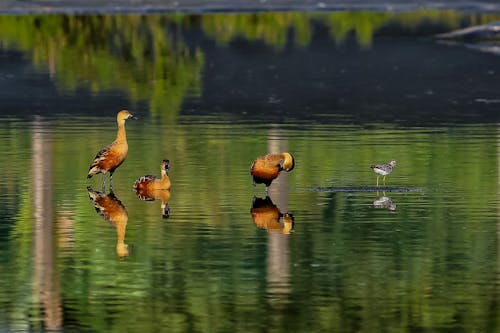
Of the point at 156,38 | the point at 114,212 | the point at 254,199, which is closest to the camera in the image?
the point at 114,212

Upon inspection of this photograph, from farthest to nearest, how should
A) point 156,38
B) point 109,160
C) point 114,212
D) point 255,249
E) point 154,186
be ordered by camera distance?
1. point 156,38
2. point 109,160
3. point 154,186
4. point 114,212
5. point 255,249

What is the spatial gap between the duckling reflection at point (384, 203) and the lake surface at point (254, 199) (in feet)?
0.15

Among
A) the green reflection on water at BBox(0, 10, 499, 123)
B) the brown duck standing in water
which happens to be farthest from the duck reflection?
the green reflection on water at BBox(0, 10, 499, 123)

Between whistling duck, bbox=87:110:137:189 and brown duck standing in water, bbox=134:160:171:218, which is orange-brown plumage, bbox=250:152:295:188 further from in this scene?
whistling duck, bbox=87:110:137:189

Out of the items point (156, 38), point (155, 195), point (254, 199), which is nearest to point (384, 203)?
point (254, 199)

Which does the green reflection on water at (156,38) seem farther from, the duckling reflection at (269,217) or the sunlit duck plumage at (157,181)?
the duckling reflection at (269,217)

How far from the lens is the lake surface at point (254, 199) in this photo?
11.6m

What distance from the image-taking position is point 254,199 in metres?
17.0

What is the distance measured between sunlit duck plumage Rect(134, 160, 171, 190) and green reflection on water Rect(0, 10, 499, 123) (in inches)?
352

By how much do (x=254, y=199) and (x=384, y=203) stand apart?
49.8 inches

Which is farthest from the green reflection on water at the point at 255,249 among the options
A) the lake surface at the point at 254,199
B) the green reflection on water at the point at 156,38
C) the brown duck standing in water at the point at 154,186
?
the green reflection on water at the point at 156,38

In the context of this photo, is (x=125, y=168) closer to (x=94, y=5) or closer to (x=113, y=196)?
(x=113, y=196)

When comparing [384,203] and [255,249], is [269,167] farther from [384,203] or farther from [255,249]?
[255,249]

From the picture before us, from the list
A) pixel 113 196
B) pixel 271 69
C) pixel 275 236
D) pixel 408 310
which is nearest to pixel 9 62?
pixel 271 69
